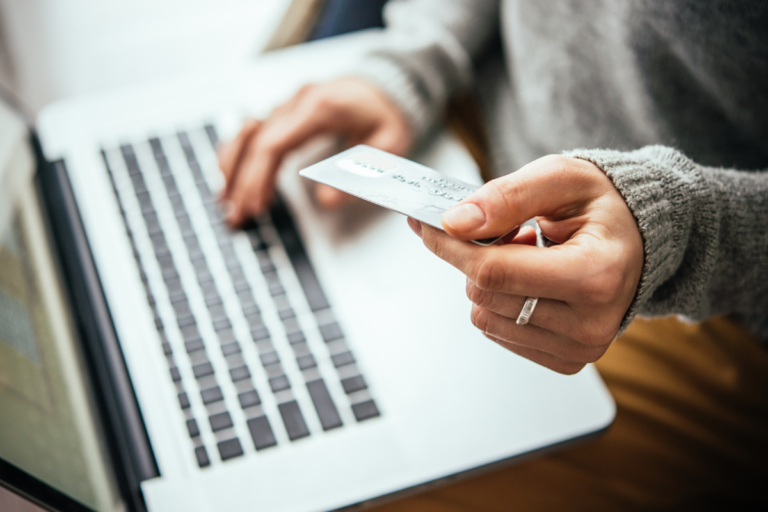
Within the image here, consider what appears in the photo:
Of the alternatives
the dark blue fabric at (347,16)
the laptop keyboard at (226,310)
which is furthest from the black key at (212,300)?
the dark blue fabric at (347,16)

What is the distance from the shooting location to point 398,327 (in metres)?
0.49

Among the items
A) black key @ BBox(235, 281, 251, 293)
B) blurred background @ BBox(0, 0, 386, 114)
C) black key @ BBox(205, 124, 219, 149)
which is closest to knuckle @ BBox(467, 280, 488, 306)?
black key @ BBox(235, 281, 251, 293)

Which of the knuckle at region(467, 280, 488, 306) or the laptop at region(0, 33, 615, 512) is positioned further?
the laptop at region(0, 33, 615, 512)

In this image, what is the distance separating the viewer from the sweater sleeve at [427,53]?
24.2 inches

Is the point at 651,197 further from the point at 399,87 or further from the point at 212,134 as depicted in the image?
the point at 212,134

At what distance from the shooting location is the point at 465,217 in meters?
0.26

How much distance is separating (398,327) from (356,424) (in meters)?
0.09

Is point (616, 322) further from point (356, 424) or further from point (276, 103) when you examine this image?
point (276, 103)

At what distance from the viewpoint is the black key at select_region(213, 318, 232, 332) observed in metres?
0.48

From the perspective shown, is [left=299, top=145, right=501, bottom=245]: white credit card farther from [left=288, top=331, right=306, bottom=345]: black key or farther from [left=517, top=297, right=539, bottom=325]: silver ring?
[left=288, top=331, right=306, bottom=345]: black key

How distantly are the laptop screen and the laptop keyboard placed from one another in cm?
7

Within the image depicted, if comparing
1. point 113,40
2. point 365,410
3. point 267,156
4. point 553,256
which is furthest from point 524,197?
point 113,40

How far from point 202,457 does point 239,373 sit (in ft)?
0.23

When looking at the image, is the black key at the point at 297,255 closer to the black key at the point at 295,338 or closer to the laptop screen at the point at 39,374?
the black key at the point at 295,338
